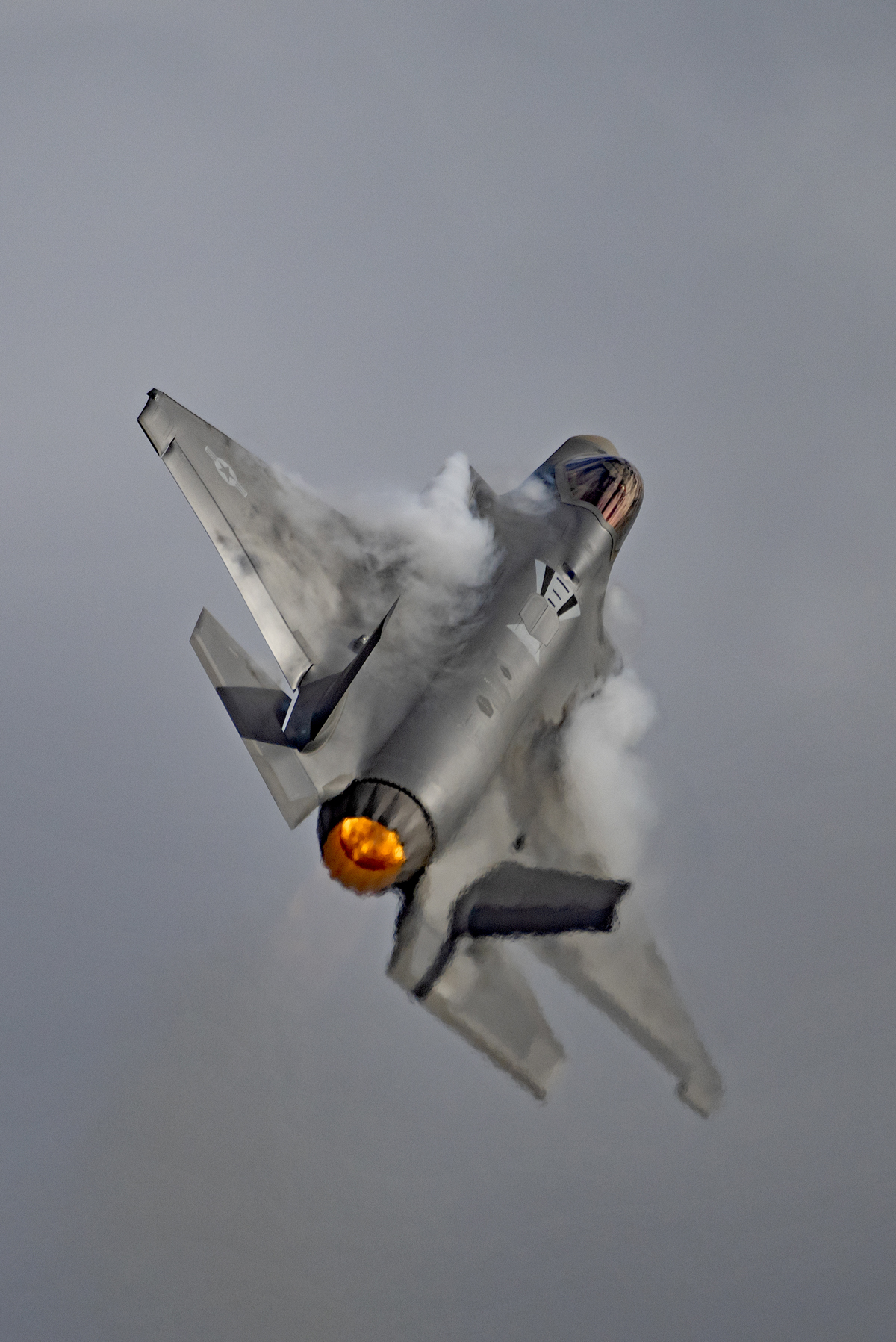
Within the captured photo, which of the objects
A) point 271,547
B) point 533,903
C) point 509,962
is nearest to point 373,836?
point 533,903

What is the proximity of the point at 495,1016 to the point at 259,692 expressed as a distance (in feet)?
13.6

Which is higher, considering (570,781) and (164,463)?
(164,463)

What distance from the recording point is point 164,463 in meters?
12.1

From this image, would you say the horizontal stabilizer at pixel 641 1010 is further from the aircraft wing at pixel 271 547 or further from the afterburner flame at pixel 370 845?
the aircraft wing at pixel 271 547

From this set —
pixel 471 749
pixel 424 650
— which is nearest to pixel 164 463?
pixel 424 650

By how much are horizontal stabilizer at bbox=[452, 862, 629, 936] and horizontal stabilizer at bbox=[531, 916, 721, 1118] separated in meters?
1.32

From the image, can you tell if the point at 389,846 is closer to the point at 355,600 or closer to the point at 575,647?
the point at 355,600

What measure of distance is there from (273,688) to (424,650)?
190cm

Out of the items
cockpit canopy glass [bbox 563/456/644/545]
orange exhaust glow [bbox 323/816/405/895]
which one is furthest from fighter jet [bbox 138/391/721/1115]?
cockpit canopy glass [bbox 563/456/644/545]

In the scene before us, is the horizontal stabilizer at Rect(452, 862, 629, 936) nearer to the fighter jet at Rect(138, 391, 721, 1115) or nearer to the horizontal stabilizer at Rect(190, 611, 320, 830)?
the fighter jet at Rect(138, 391, 721, 1115)

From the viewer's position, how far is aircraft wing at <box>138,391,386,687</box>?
11781 mm

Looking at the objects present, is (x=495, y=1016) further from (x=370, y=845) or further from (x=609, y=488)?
(x=609, y=488)

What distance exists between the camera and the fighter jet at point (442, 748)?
414 inches

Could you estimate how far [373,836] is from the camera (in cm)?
1037
